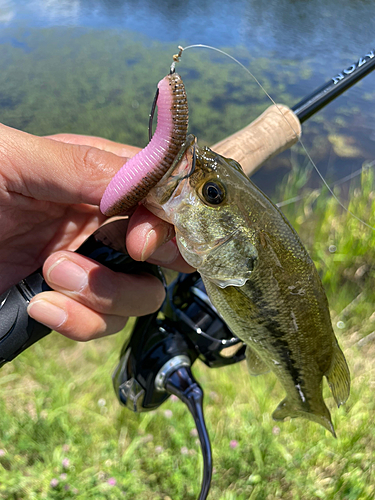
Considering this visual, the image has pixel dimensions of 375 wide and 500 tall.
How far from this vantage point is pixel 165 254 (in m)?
1.72

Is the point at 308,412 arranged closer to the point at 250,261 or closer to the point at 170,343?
the point at 170,343

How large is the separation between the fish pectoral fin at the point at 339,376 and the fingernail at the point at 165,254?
2.72 feet

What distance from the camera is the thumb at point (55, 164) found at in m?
1.43

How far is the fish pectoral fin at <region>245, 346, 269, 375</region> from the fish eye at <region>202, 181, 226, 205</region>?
79 centimetres

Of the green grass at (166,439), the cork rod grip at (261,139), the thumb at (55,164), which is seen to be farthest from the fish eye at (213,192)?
the green grass at (166,439)

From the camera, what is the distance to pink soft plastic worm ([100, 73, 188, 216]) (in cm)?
104

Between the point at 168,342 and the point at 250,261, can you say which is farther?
the point at 168,342

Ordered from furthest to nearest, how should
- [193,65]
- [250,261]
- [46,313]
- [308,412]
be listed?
1. [193,65]
2. [308,412]
3. [46,313]
4. [250,261]

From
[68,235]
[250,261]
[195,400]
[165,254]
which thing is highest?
[250,261]

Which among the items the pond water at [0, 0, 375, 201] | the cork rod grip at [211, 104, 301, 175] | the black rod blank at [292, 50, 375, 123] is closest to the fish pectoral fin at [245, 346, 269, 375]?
the cork rod grip at [211, 104, 301, 175]

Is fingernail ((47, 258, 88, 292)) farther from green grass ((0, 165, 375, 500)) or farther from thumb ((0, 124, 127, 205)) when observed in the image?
green grass ((0, 165, 375, 500))

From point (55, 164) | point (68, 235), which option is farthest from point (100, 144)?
point (55, 164)

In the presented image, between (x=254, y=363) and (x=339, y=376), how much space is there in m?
0.37

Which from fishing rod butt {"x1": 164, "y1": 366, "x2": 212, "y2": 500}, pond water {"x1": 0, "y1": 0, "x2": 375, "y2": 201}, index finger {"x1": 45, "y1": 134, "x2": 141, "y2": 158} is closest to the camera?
fishing rod butt {"x1": 164, "y1": 366, "x2": 212, "y2": 500}
